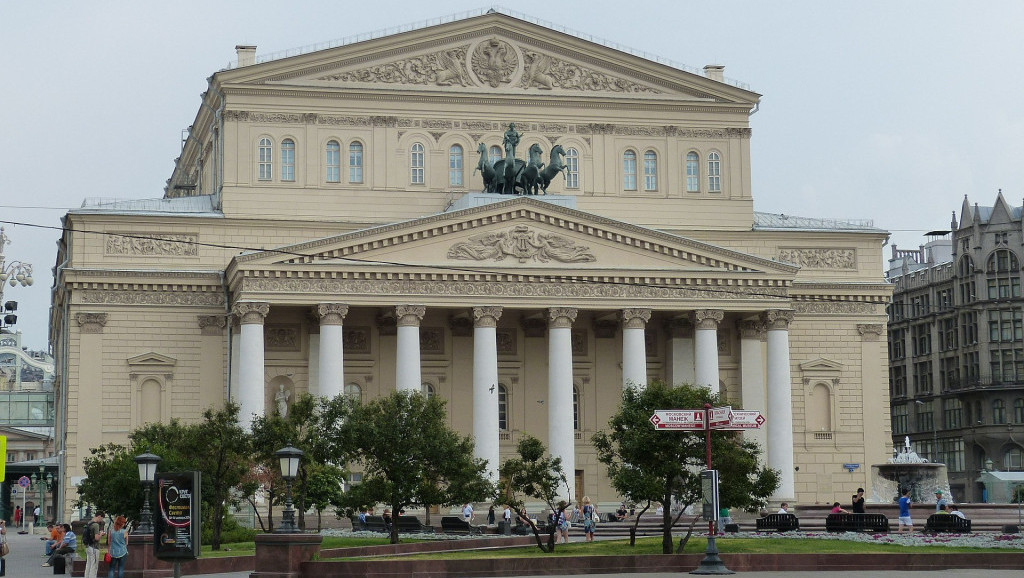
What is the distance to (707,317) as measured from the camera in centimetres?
6625

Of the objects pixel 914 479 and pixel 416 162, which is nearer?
pixel 914 479

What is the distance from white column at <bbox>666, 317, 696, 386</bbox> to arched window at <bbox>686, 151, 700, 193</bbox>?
685 cm

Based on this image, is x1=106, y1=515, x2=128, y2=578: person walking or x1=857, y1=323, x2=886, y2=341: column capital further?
x1=857, y1=323, x2=886, y2=341: column capital

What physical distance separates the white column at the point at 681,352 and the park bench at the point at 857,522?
1957 centimetres

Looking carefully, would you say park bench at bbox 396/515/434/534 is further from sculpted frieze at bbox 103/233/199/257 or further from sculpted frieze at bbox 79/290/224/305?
sculpted frieze at bbox 103/233/199/257

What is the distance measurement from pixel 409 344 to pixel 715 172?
18466mm

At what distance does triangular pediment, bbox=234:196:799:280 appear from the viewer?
2473 inches

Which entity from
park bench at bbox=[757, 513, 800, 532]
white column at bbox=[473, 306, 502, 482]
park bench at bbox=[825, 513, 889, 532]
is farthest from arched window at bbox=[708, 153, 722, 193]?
park bench at bbox=[825, 513, 889, 532]

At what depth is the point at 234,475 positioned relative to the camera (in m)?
50.1

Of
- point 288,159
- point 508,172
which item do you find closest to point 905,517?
point 508,172

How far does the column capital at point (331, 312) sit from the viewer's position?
62906mm

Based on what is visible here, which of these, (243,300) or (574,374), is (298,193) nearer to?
(243,300)

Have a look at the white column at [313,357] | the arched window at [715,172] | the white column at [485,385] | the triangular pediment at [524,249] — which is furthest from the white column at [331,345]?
the arched window at [715,172]

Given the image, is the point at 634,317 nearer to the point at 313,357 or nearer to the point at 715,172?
the point at 715,172
